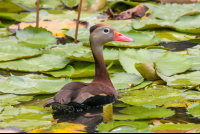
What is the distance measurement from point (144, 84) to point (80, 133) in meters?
1.47

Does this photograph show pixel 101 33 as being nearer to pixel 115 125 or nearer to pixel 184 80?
pixel 184 80

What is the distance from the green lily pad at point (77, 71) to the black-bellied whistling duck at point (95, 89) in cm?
33

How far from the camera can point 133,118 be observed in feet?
9.43

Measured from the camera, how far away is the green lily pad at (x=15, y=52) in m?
4.55

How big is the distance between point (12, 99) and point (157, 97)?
1.64 metres

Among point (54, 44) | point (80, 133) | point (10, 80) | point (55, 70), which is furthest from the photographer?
point (54, 44)

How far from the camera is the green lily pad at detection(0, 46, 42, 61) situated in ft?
14.9

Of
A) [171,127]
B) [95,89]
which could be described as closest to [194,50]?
[95,89]

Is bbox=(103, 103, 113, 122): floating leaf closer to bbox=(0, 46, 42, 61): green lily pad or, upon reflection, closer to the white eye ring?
the white eye ring

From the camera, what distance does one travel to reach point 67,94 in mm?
3172

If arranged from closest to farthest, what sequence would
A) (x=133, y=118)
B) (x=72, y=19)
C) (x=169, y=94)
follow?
(x=133, y=118) → (x=169, y=94) → (x=72, y=19)

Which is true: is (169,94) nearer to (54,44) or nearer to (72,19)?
(54,44)

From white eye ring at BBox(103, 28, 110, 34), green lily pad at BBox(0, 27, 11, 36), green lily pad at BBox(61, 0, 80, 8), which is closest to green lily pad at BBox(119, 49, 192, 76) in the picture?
white eye ring at BBox(103, 28, 110, 34)

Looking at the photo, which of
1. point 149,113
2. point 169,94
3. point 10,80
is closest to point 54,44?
point 10,80
